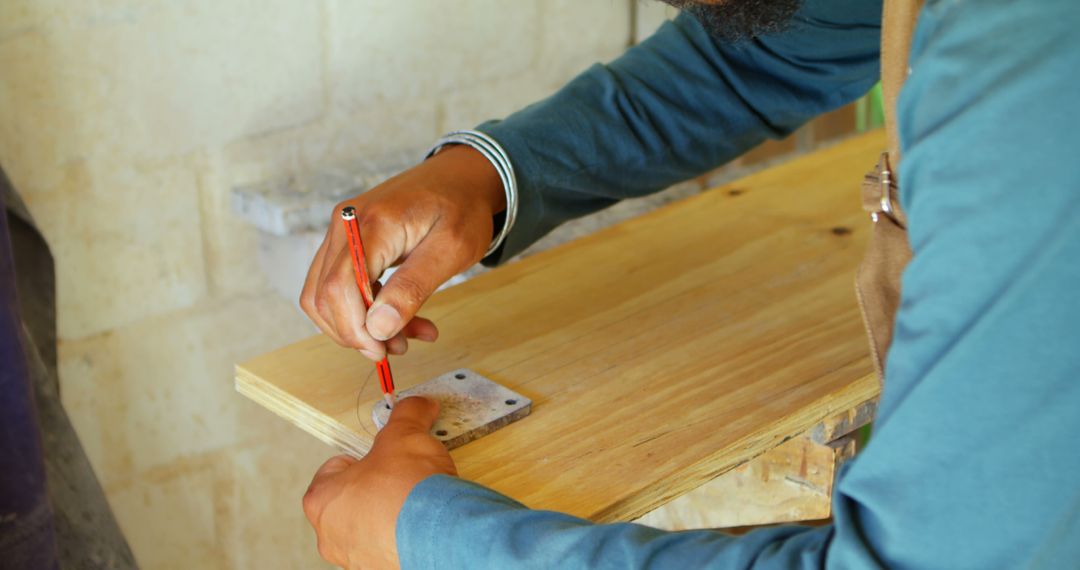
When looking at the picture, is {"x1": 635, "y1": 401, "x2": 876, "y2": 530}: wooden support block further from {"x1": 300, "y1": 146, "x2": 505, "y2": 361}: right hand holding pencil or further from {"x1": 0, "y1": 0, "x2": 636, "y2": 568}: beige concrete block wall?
{"x1": 0, "y1": 0, "x2": 636, "y2": 568}: beige concrete block wall

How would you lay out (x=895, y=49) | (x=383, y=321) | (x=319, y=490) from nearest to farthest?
1. (x=895, y=49)
2. (x=319, y=490)
3. (x=383, y=321)

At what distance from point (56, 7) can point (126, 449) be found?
0.70m

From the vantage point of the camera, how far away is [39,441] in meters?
1.33

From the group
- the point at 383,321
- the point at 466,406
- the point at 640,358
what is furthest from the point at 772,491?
the point at 383,321

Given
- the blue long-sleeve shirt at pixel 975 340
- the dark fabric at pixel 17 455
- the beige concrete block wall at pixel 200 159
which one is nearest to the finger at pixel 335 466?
the blue long-sleeve shirt at pixel 975 340

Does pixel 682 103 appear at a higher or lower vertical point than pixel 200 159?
higher

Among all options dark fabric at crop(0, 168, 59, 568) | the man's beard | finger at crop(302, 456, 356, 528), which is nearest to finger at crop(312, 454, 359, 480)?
finger at crop(302, 456, 356, 528)

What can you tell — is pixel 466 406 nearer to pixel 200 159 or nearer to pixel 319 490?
pixel 319 490

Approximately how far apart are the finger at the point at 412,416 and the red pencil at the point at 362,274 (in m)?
0.04

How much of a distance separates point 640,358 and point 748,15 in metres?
0.42

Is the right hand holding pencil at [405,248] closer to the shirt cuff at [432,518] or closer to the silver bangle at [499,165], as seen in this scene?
the silver bangle at [499,165]

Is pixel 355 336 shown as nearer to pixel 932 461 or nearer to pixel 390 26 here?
pixel 932 461

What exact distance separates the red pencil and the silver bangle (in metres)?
0.22

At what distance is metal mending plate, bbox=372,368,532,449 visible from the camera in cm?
110
